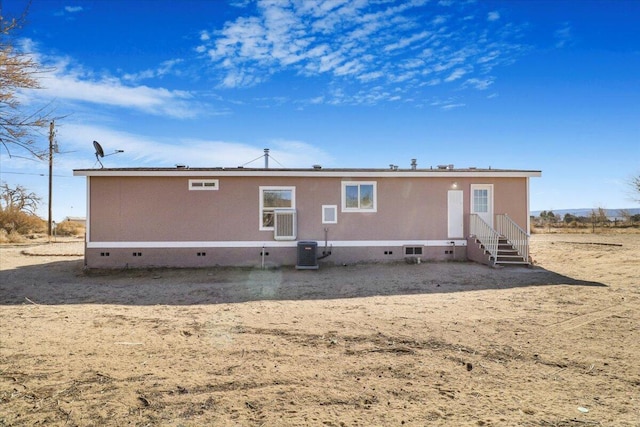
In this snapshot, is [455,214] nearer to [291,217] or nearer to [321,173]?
[321,173]

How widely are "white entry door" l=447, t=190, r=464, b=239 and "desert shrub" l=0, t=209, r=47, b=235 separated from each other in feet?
81.4

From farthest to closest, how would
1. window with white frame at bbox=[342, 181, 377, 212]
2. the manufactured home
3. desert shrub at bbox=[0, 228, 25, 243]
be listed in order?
desert shrub at bbox=[0, 228, 25, 243] < window with white frame at bbox=[342, 181, 377, 212] < the manufactured home

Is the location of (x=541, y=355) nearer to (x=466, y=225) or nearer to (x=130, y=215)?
(x=466, y=225)

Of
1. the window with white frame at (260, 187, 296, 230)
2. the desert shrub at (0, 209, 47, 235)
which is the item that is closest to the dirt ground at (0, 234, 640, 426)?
the window with white frame at (260, 187, 296, 230)

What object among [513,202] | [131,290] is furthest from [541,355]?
[513,202]

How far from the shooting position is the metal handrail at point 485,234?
11719mm

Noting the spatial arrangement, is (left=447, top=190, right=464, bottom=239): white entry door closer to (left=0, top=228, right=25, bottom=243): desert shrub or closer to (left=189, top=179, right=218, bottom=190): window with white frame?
(left=189, top=179, right=218, bottom=190): window with white frame

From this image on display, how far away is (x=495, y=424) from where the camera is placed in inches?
123

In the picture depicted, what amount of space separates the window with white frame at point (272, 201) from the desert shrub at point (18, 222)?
780 inches

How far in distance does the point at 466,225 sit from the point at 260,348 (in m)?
9.77

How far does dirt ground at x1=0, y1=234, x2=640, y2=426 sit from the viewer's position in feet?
10.9

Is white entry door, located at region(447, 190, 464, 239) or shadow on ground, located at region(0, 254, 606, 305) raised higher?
white entry door, located at region(447, 190, 464, 239)

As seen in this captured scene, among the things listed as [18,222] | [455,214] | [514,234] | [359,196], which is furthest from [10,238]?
[514,234]

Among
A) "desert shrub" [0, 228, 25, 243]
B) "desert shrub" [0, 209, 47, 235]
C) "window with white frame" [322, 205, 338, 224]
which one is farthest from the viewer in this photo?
"desert shrub" [0, 209, 47, 235]
